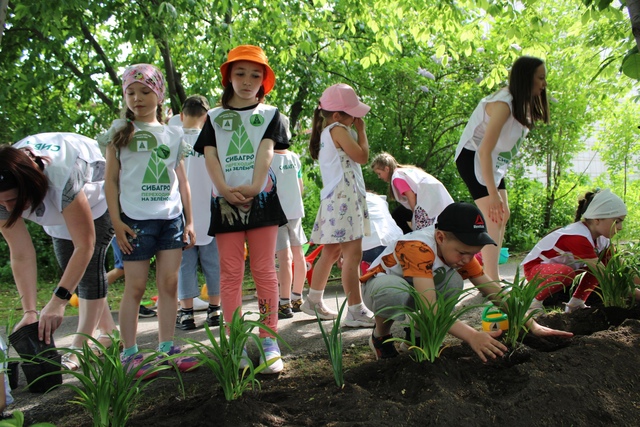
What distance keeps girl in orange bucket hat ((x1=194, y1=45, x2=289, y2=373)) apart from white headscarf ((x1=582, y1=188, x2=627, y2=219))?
2.32 metres

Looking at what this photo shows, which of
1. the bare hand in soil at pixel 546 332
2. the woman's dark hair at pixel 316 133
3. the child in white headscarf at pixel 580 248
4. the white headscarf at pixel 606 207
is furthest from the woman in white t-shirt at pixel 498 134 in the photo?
the woman's dark hair at pixel 316 133

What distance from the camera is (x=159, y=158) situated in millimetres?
3350

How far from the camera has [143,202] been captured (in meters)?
Answer: 3.27

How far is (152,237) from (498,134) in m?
2.38

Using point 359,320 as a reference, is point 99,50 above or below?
above

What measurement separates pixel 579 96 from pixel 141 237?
29.1ft

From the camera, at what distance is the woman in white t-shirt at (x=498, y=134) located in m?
4.07

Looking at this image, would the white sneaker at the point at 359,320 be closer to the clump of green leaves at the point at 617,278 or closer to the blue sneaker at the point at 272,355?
the blue sneaker at the point at 272,355

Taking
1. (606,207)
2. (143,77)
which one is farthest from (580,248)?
(143,77)

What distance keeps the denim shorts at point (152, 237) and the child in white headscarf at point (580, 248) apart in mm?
2440

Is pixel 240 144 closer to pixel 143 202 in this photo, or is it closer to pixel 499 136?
pixel 143 202

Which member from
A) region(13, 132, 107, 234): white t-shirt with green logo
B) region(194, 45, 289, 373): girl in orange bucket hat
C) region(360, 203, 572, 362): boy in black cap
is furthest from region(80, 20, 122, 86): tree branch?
region(360, 203, 572, 362): boy in black cap

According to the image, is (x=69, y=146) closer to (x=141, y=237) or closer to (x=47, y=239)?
(x=141, y=237)

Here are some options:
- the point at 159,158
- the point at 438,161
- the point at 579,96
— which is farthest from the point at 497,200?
the point at 579,96
